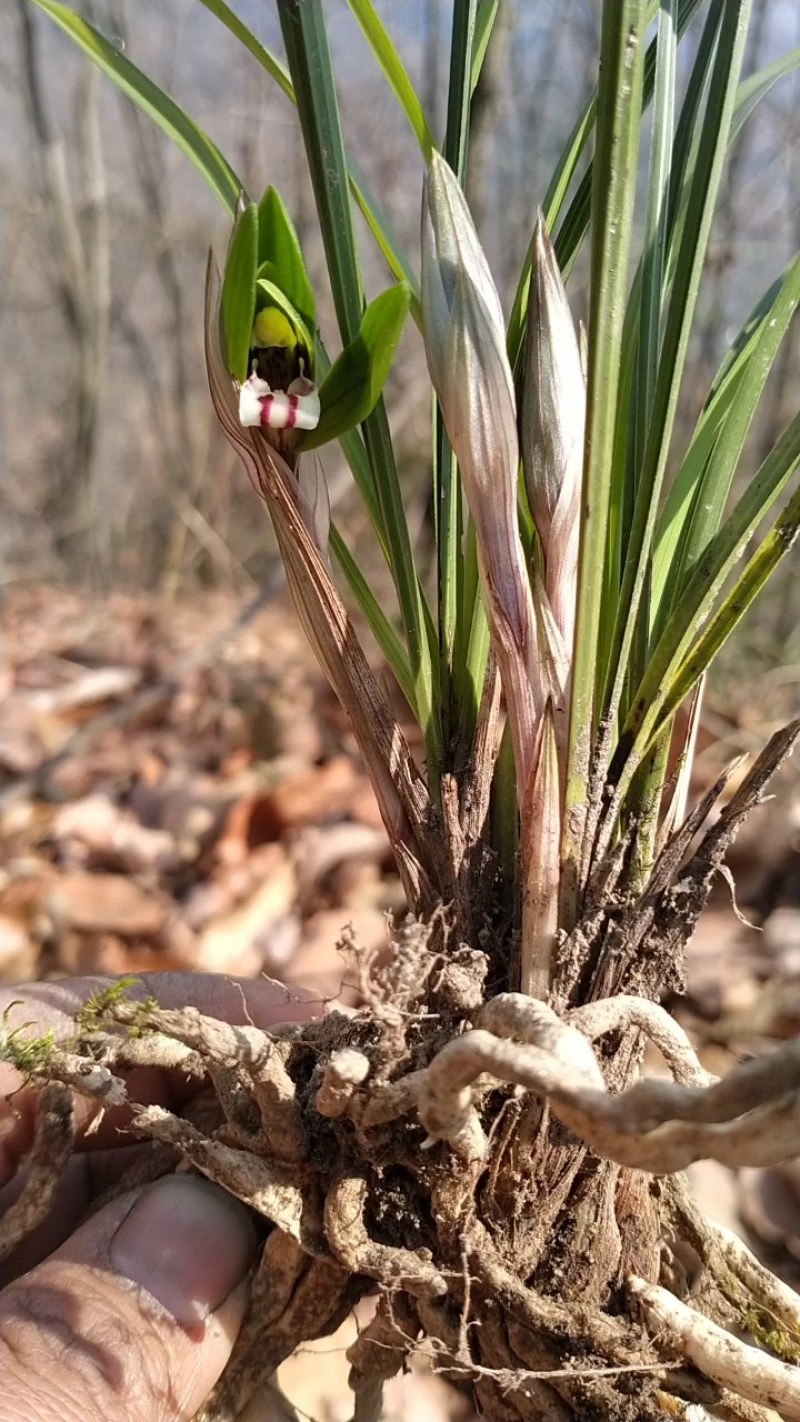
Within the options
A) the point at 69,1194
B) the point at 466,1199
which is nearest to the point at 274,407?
the point at 466,1199

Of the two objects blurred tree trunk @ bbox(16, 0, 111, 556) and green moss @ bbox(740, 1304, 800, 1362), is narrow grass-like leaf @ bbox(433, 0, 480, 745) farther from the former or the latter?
blurred tree trunk @ bbox(16, 0, 111, 556)

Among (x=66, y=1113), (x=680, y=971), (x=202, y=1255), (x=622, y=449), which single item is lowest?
(x=202, y=1255)

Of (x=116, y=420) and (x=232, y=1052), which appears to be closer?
(x=232, y=1052)

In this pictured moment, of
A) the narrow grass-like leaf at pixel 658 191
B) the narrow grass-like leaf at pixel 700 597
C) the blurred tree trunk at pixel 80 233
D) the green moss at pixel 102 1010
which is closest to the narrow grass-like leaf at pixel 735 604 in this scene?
the narrow grass-like leaf at pixel 700 597

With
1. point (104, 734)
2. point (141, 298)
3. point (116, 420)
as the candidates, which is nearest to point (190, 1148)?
point (104, 734)

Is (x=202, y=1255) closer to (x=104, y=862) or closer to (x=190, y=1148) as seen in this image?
(x=190, y=1148)

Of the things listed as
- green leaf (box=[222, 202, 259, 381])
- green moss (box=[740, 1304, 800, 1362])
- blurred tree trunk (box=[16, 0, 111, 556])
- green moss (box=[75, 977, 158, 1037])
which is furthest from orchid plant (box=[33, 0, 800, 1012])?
blurred tree trunk (box=[16, 0, 111, 556])
